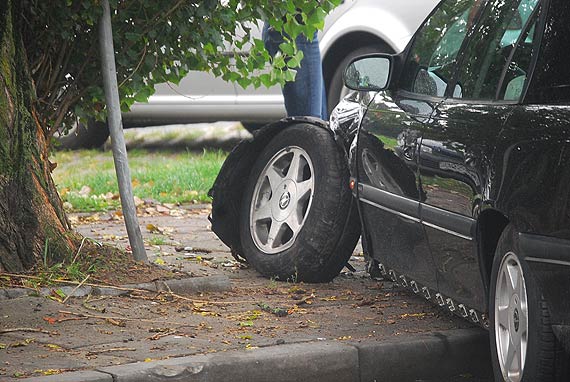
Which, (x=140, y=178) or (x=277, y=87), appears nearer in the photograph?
(x=140, y=178)

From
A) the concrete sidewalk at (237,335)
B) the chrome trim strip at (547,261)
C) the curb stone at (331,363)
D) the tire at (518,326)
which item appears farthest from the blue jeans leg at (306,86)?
the chrome trim strip at (547,261)

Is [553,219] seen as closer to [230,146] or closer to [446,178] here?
[446,178]

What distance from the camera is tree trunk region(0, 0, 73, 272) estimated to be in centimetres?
589

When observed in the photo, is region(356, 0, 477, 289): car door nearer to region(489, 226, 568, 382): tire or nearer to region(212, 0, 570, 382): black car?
region(212, 0, 570, 382): black car

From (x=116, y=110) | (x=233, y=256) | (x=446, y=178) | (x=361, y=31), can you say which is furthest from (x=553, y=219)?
(x=361, y=31)

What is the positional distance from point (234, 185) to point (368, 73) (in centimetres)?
145

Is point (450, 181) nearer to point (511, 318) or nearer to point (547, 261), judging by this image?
point (511, 318)

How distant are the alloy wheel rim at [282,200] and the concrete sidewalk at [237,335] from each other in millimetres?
279

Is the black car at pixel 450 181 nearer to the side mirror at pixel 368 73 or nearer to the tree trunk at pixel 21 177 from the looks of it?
the side mirror at pixel 368 73

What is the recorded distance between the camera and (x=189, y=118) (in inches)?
519

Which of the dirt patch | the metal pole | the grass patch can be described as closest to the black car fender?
the dirt patch

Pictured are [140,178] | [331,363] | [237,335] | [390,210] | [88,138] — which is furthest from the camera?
[88,138]

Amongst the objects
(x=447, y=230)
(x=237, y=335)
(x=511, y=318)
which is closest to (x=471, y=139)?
(x=447, y=230)

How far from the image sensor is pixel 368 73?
19.8 feet
